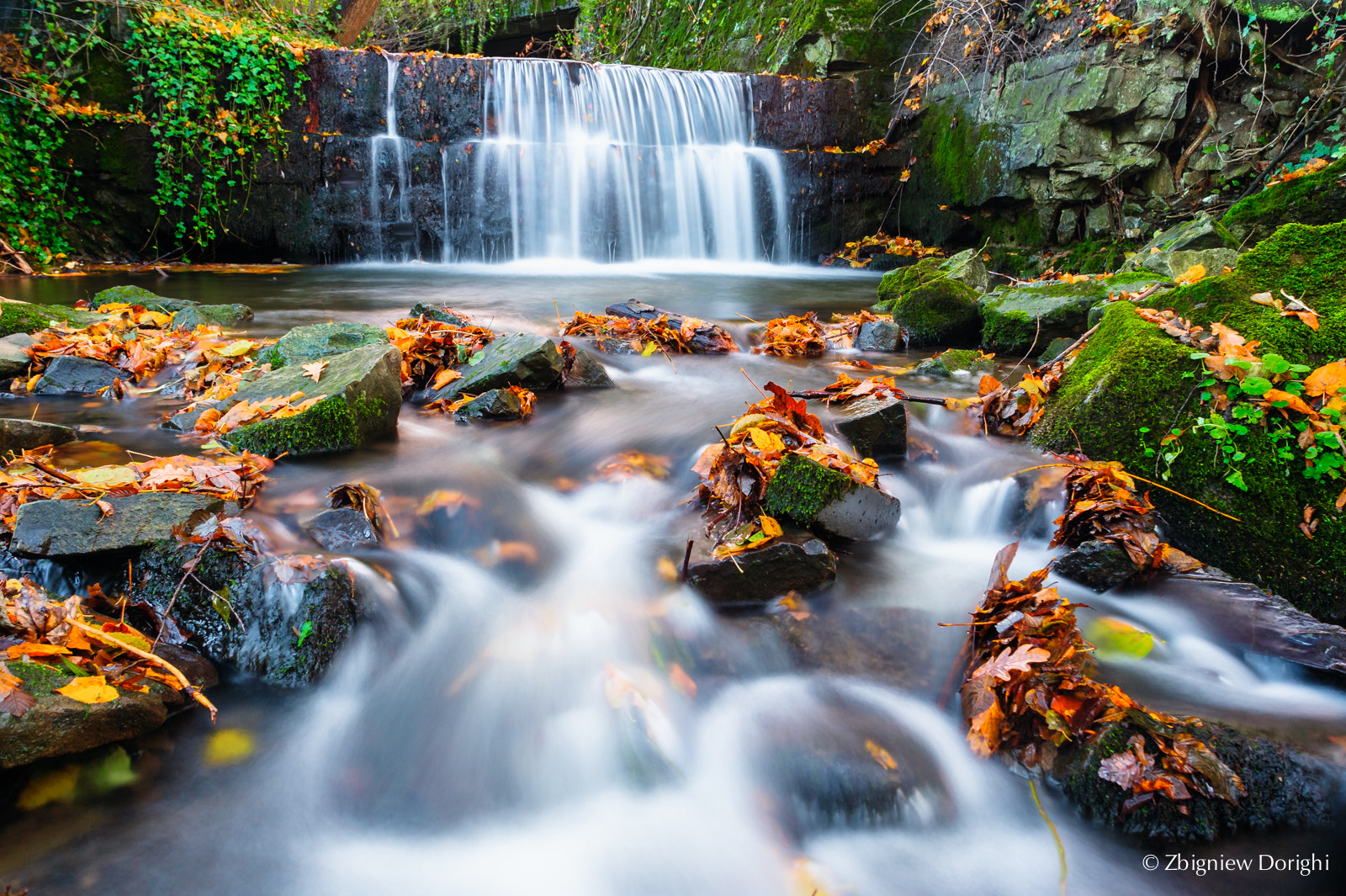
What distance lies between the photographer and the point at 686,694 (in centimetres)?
220

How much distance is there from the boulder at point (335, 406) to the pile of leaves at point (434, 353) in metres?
0.48

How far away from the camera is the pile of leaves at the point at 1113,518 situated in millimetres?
2508

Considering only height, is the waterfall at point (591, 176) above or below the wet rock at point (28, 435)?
above

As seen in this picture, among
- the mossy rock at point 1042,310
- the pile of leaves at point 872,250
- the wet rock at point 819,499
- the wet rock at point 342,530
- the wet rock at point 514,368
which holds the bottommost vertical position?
the wet rock at point 342,530

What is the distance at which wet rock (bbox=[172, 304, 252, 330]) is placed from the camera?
211 inches

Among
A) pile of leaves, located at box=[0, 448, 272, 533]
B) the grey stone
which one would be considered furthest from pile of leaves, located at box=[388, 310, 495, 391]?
pile of leaves, located at box=[0, 448, 272, 533]

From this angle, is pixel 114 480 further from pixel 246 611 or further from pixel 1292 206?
pixel 1292 206

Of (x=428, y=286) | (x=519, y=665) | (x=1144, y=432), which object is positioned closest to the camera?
(x=519, y=665)

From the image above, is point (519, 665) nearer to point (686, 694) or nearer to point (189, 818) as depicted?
point (686, 694)

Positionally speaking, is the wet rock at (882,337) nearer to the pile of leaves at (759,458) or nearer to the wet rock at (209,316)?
the pile of leaves at (759,458)

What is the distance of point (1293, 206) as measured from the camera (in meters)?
4.99

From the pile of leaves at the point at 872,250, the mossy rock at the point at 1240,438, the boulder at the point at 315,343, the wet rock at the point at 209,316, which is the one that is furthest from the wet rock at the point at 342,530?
the pile of leaves at the point at 872,250

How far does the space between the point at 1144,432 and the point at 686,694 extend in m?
2.14

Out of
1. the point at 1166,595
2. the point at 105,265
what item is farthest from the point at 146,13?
the point at 1166,595
